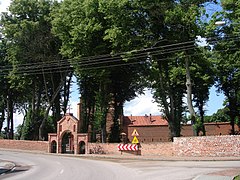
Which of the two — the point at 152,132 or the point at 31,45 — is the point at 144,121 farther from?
the point at 31,45

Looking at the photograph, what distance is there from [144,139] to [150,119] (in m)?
7.06

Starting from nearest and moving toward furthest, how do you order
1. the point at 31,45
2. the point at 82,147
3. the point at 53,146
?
the point at 82,147, the point at 53,146, the point at 31,45

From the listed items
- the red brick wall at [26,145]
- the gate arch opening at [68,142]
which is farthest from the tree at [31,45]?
the gate arch opening at [68,142]

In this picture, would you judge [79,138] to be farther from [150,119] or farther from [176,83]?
[150,119]

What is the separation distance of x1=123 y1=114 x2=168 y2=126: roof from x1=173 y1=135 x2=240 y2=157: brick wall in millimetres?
43280

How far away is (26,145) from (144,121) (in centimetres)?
3657

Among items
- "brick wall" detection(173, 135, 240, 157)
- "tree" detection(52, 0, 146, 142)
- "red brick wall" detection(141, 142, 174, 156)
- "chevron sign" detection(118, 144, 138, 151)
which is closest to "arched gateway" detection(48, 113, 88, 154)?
"tree" detection(52, 0, 146, 142)

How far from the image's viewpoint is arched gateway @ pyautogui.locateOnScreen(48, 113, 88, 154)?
4069 cm

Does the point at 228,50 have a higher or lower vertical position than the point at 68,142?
higher

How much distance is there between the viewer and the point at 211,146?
1259 inches

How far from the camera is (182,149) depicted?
3322 centimetres

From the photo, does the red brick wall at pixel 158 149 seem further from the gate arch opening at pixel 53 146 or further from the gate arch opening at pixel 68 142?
the gate arch opening at pixel 53 146

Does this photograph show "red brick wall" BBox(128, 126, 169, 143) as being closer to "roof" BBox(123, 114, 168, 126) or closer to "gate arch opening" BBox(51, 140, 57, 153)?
"roof" BBox(123, 114, 168, 126)

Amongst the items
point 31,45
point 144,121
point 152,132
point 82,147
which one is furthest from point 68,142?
point 144,121
